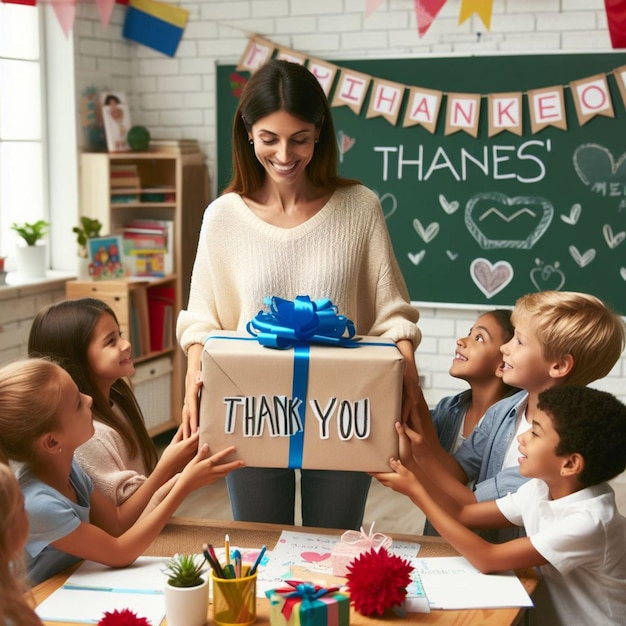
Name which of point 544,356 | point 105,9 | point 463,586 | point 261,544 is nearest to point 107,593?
point 261,544

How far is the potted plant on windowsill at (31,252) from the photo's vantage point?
4.11 m

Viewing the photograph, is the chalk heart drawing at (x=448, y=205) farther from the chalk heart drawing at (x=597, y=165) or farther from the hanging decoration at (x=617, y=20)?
the hanging decoration at (x=617, y=20)

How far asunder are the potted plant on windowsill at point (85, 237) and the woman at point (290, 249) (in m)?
2.38

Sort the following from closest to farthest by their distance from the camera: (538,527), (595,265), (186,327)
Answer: (538,527) < (186,327) < (595,265)

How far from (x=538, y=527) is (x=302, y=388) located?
1.60ft

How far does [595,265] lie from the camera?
4.23m

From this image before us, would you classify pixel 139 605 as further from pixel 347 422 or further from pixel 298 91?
pixel 298 91

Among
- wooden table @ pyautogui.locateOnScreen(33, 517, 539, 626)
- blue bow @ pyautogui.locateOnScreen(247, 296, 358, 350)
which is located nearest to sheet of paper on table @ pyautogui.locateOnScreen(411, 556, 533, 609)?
wooden table @ pyautogui.locateOnScreen(33, 517, 539, 626)

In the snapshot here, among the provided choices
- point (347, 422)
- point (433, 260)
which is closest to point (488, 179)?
point (433, 260)

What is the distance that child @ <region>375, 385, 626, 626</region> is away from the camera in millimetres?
1633

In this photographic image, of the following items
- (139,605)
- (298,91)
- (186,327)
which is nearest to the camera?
(139,605)

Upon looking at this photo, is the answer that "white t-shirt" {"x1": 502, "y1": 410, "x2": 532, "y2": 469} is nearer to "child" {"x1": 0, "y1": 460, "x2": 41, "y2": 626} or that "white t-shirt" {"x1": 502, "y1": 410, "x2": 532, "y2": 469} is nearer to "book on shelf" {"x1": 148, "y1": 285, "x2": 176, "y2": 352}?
"child" {"x1": 0, "y1": 460, "x2": 41, "y2": 626}

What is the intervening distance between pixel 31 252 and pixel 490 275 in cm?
199

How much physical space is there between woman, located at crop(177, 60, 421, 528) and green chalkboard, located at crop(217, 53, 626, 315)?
7.91 ft
